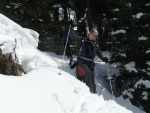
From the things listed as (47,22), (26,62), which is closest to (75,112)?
(26,62)

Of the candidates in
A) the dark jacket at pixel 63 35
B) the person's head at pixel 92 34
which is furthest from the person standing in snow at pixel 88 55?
the dark jacket at pixel 63 35

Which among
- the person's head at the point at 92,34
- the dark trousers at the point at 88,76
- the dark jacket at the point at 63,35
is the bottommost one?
the dark trousers at the point at 88,76

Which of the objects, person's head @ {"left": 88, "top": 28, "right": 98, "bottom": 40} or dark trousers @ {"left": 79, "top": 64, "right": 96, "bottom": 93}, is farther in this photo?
dark trousers @ {"left": 79, "top": 64, "right": 96, "bottom": 93}

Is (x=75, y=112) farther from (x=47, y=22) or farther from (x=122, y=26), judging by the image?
(x=47, y=22)

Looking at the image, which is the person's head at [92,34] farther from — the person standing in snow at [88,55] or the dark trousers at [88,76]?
the dark trousers at [88,76]

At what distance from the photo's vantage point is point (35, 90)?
7.38m

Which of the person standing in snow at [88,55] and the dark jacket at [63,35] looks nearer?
the person standing in snow at [88,55]

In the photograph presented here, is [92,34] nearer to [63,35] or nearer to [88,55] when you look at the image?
[88,55]

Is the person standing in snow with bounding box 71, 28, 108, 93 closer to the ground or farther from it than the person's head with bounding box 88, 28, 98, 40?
closer to the ground

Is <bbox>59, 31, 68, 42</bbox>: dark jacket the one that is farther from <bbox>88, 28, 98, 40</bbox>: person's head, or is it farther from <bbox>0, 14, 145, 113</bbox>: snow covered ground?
<bbox>88, 28, 98, 40</bbox>: person's head

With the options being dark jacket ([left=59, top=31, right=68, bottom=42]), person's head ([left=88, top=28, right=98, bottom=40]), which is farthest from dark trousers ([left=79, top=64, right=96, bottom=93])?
dark jacket ([left=59, top=31, right=68, bottom=42])

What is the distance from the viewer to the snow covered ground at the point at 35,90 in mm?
6414

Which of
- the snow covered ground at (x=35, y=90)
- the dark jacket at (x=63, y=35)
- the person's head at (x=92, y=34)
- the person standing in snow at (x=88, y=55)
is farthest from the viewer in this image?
the dark jacket at (x=63, y=35)

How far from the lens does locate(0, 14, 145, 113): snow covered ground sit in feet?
21.0
